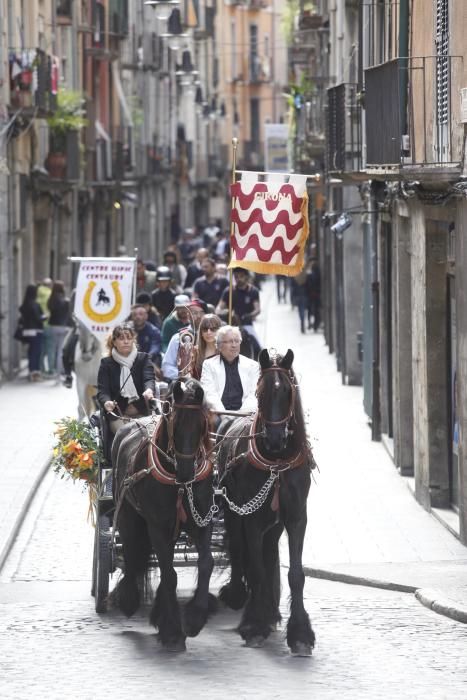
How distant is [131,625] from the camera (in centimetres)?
1212

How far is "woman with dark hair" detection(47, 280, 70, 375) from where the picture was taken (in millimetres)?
30688

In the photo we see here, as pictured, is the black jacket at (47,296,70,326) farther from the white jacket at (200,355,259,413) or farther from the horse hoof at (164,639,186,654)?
the horse hoof at (164,639,186,654)

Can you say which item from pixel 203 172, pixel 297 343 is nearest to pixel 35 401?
pixel 297 343

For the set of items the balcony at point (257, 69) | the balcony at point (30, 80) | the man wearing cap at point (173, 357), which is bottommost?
the man wearing cap at point (173, 357)

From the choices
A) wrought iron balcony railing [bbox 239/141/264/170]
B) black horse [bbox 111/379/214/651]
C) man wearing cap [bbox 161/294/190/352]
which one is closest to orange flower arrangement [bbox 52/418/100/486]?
black horse [bbox 111/379/214/651]

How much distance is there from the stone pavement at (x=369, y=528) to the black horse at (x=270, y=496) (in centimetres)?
70

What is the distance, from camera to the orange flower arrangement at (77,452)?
42.1ft

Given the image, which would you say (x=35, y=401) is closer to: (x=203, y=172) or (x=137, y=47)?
(x=137, y=47)

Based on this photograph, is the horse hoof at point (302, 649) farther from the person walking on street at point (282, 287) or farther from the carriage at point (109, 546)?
the person walking on street at point (282, 287)

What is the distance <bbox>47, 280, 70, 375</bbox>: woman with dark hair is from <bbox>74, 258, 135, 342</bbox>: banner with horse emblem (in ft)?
30.7

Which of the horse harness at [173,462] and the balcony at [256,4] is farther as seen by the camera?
→ the balcony at [256,4]

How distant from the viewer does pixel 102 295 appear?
21.2 metres

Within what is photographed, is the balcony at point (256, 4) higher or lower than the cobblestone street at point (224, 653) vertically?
higher

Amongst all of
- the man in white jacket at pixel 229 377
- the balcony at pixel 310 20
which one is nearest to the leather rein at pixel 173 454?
the man in white jacket at pixel 229 377
